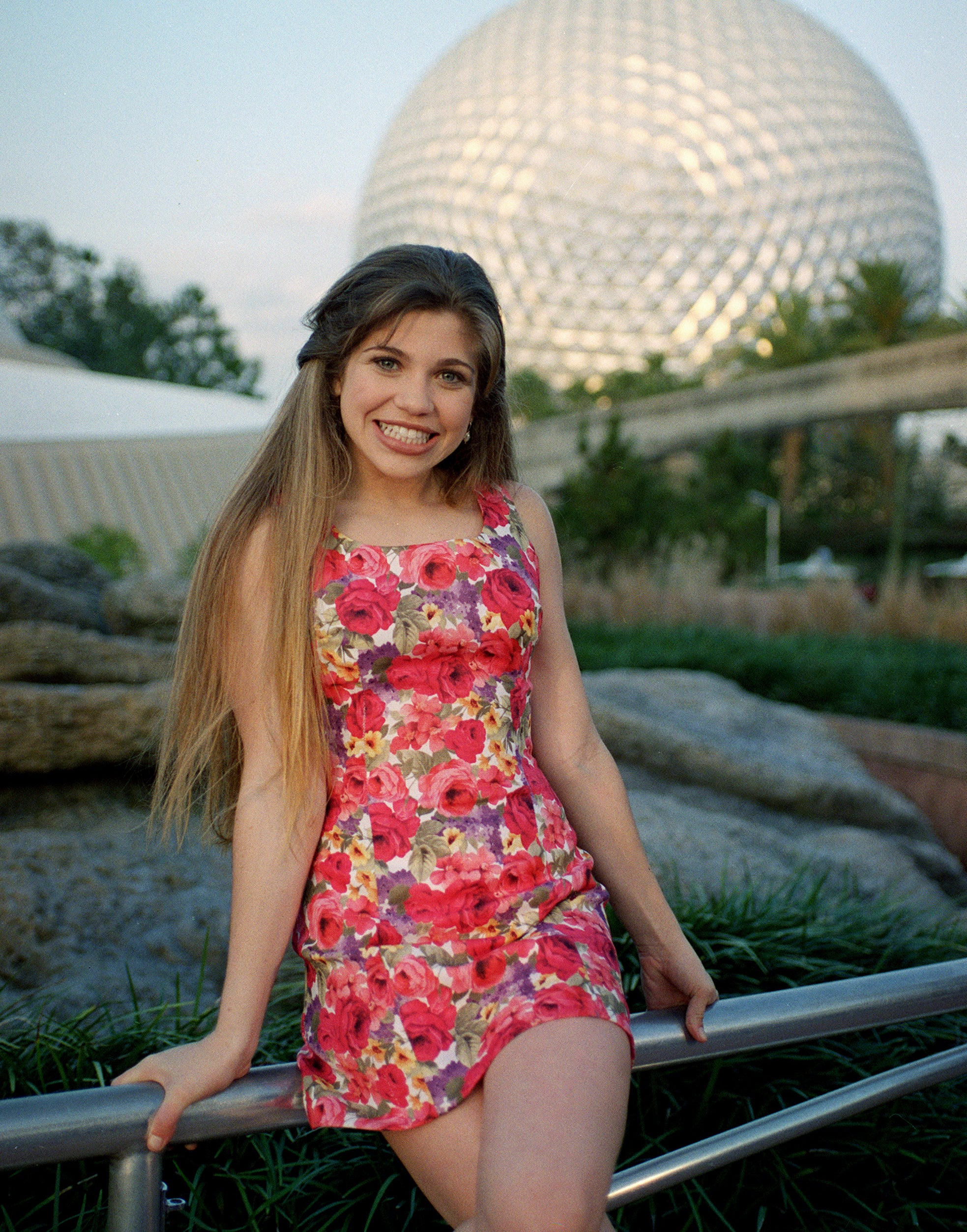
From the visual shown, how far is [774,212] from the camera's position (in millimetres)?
35281

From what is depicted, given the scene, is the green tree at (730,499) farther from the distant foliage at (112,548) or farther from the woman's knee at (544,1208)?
the woman's knee at (544,1208)

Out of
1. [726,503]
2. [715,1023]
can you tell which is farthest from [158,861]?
[726,503]

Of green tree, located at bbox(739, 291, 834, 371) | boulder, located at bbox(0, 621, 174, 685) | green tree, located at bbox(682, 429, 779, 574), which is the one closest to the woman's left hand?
boulder, located at bbox(0, 621, 174, 685)

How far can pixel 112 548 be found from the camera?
34.7 ft

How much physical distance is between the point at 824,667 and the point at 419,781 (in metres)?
6.42

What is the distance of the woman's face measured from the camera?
1957 mm

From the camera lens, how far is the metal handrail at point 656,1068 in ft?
3.94

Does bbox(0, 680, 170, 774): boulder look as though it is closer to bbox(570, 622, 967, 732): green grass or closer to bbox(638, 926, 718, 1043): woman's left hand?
bbox(638, 926, 718, 1043): woman's left hand

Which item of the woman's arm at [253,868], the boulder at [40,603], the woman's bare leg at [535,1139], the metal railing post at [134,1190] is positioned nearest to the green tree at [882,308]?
the boulder at [40,603]

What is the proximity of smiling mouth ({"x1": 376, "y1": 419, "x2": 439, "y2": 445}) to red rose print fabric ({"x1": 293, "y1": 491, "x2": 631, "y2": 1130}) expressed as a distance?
20 cm

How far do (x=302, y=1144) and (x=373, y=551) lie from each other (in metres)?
1.28

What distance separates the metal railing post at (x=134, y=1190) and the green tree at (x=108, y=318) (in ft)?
157

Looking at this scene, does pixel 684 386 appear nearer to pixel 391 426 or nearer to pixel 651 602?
pixel 651 602

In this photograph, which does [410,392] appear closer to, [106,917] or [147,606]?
[106,917]
